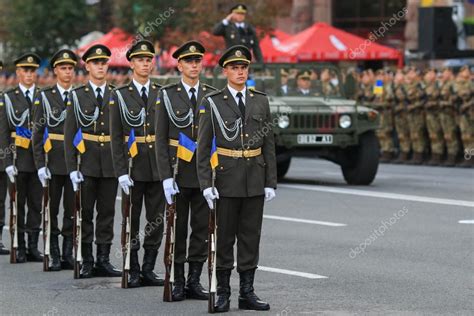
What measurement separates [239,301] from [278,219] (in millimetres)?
6353

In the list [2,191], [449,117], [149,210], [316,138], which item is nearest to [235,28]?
[316,138]

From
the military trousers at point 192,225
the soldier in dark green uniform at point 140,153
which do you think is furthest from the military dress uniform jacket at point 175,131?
the soldier in dark green uniform at point 140,153

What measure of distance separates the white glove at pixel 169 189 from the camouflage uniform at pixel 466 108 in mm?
15183

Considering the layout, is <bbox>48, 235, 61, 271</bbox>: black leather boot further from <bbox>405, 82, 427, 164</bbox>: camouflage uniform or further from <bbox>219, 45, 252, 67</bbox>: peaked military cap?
<bbox>405, 82, 427, 164</bbox>: camouflage uniform

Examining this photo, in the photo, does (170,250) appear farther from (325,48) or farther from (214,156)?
(325,48)

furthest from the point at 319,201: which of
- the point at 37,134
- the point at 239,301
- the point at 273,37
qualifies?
the point at 273,37

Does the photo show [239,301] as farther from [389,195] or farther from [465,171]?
[465,171]

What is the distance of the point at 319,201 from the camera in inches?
735

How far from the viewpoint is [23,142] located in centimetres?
1349

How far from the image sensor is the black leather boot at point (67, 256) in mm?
12586

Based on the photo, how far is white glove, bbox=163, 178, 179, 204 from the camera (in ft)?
34.9

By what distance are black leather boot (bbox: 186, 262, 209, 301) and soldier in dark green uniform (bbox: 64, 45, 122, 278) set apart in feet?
4.52

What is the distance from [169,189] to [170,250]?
457mm

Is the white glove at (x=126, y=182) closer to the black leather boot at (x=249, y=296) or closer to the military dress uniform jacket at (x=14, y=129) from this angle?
the black leather boot at (x=249, y=296)
